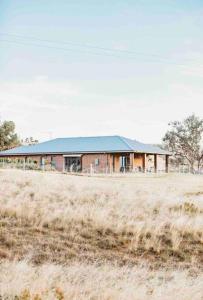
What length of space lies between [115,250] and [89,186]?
9428 millimetres

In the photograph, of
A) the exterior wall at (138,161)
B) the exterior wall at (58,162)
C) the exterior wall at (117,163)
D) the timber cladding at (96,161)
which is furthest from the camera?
the exterior wall at (138,161)

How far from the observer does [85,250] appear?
8.94 m

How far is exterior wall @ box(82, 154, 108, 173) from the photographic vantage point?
136 ft

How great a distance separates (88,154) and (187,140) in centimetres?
2603

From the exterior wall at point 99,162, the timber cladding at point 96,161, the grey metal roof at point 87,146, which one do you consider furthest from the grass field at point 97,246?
the timber cladding at point 96,161

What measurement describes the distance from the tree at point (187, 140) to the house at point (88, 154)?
1805 cm

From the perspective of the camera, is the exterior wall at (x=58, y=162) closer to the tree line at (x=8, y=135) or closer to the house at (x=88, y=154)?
the house at (x=88, y=154)

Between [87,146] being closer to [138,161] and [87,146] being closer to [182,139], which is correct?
[138,161]

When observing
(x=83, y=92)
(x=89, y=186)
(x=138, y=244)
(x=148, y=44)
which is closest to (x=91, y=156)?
(x=83, y=92)

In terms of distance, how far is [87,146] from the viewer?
43.0 meters

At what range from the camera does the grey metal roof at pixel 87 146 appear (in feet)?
135

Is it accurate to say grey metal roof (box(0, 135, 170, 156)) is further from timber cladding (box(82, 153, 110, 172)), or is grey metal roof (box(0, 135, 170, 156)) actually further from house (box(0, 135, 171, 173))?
timber cladding (box(82, 153, 110, 172))

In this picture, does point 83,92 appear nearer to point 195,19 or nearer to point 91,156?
point 195,19

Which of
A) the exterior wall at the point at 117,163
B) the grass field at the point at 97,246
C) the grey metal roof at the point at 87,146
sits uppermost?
the grey metal roof at the point at 87,146
